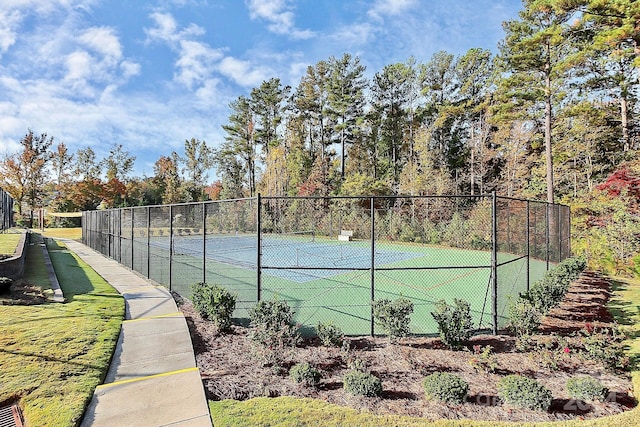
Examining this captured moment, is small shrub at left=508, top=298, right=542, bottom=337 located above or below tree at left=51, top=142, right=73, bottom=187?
below

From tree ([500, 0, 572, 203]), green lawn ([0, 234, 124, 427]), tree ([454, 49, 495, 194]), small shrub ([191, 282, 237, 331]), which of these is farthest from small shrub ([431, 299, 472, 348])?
tree ([454, 49, 495, 194])

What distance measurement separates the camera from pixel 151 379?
3986mm

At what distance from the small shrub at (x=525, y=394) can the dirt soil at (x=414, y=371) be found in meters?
0.07

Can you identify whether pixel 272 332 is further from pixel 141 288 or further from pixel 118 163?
pixel 118 163

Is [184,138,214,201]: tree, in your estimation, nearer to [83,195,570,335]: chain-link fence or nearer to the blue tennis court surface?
[83,195,570,335]: chain-link fence

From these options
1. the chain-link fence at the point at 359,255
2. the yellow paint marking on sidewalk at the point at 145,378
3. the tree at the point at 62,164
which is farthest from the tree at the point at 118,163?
the yellow paint marking on sidewalk at the point at 145,378

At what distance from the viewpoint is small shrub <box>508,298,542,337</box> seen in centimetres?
525

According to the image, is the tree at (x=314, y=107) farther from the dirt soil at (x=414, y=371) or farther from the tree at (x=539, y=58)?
the dirt soil at (x=414, y=371)

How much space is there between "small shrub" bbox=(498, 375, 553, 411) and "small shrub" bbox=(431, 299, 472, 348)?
1.34 meters

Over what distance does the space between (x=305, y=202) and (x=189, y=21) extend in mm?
17384

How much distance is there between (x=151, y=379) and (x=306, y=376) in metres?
1.89

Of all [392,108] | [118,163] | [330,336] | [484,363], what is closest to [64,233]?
[118,163]

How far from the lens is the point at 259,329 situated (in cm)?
481

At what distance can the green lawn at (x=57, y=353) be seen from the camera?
341cm
